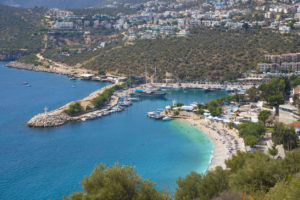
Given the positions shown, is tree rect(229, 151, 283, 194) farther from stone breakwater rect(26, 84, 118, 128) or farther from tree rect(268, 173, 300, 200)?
stone breakwater rect(26, 84, 118, 128)

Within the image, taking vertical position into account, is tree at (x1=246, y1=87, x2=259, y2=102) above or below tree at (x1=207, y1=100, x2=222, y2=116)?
above

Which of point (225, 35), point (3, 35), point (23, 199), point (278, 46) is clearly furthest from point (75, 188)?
point (3, 35)

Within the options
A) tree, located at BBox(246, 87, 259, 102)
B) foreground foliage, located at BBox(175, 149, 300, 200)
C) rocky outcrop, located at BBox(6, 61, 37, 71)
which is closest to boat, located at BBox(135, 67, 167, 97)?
tree, located at BBox(246, 87, 259, 102)

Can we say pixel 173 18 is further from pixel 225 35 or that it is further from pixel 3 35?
pixel 3 35

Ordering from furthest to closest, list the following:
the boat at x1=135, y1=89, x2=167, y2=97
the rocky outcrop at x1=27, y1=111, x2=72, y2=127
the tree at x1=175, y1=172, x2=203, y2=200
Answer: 1. the boat at x1=135, y1=89, x2=167, y2=97
2. the rocky outcrop at x1=27, y1=111, x2=72, y2=127
3. the tree at x1=175, y1=172, x2=203, y2=200

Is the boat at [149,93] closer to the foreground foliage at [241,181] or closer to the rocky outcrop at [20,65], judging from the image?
the foreground foliage at [241,181]

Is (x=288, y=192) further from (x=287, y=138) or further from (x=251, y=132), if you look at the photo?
(x=251, y=132)

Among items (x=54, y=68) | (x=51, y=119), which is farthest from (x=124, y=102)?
(x=54, y=68)
